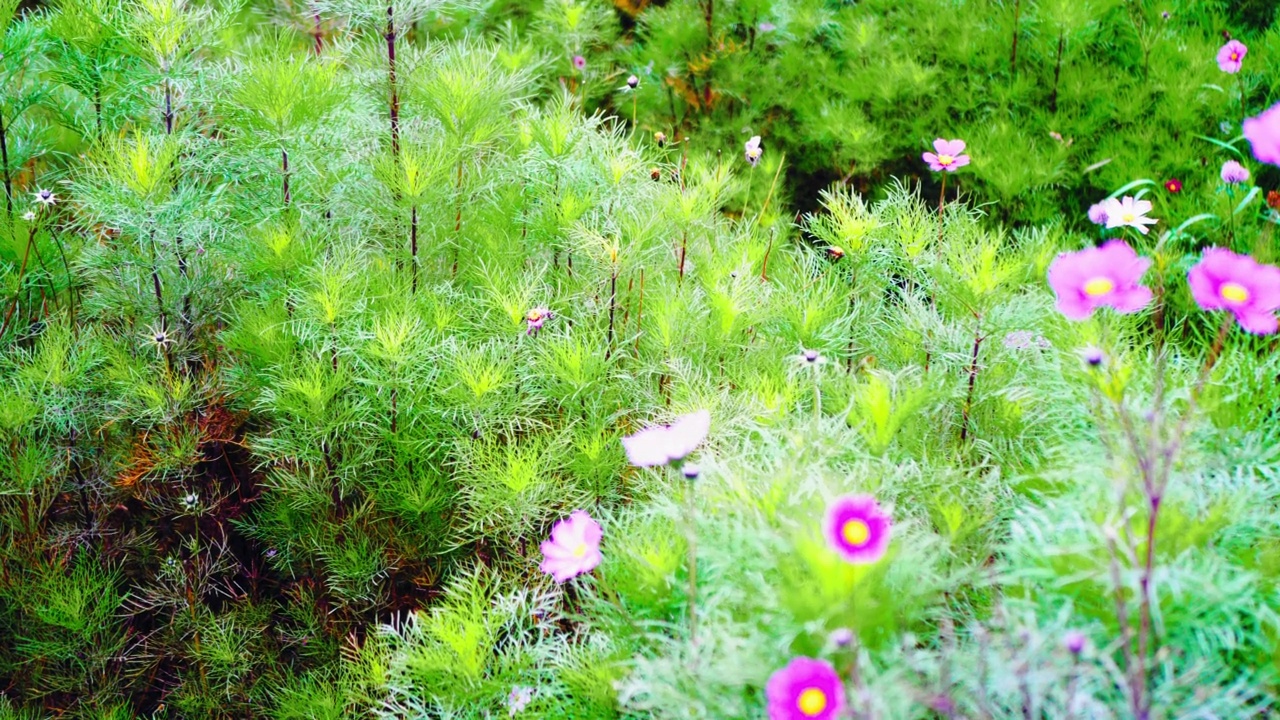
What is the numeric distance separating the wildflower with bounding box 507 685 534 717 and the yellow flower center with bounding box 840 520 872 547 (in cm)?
46

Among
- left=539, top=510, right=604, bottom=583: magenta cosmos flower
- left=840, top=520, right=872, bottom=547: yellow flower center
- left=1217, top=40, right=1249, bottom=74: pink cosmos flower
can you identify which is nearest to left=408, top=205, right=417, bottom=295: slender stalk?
left=539, top=510, right=604, bottom=583: magenta cosmos flower

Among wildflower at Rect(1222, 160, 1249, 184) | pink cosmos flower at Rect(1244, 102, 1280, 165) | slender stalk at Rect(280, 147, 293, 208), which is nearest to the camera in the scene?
pink cosmos flower at Rect(1244, 102, 1280, 165)

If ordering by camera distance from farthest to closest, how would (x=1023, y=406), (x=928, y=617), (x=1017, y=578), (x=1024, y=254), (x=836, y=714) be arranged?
(x=1024, y=254)
(x=1023, y=406)
(x=928, y=617)
(x=1017, y=578)
(x=836, y=714)

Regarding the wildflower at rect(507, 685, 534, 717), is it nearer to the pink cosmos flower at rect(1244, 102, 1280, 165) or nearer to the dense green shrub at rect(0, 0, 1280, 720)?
the dense green shrub at rect(0, 0, 1280, 720)

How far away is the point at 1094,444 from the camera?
1051 millimetres

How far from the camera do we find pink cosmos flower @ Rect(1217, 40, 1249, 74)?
6.72 ft

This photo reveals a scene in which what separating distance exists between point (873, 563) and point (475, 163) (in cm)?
122

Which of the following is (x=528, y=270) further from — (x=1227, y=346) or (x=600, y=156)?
(x=1227, y=346)

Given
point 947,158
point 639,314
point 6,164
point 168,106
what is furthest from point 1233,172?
point 6,164

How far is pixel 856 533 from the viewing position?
0.75 metres

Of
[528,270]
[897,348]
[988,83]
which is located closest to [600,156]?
[528,270]

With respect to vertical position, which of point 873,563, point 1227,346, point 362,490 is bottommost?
point 362,490

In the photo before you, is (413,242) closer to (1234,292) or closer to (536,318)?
(536,318)

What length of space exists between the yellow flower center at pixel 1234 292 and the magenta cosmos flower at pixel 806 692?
56cm
